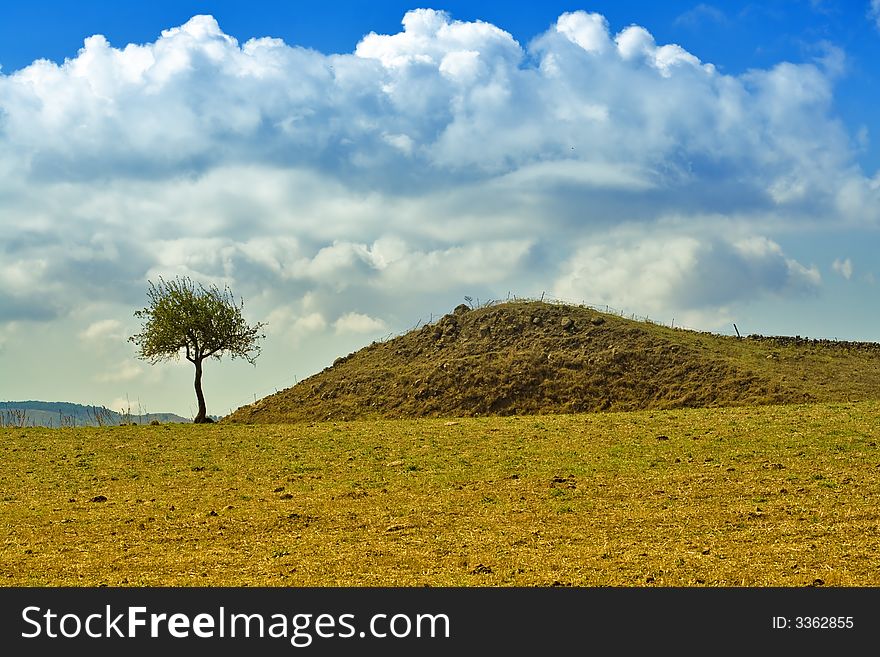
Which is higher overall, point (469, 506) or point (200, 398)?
point (200, 398)

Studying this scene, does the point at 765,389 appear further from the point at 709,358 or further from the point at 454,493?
the point at 454,493

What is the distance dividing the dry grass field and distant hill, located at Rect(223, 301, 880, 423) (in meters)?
9.67

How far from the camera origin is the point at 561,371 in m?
48.2

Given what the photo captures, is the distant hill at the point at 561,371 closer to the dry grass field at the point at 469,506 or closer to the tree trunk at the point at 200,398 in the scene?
the tree trunk at the point at 200,398

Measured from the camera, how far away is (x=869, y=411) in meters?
33.7

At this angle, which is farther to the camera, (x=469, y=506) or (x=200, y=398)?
(x=200, y=398)

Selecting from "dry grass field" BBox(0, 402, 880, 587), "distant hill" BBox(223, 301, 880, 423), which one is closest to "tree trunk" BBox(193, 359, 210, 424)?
"distant hill" BBox(223, 301, 880, 423)

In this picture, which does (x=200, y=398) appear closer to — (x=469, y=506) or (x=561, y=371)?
(x=561, y=371)

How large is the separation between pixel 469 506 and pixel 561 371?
1102 inches

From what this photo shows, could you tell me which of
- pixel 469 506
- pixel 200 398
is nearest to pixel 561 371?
pixel 200 398

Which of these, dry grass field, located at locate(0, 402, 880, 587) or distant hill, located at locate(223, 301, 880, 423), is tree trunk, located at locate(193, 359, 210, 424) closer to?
distant hill, located at locate(223, 301, 880, 423)

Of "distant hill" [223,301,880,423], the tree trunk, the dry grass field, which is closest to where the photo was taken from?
the dry grass field

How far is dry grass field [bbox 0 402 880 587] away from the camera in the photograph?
14953 millimetres

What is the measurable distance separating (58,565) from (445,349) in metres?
39.8
